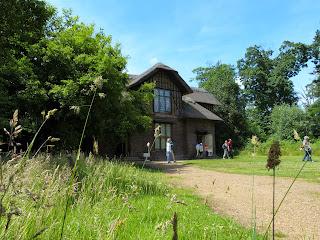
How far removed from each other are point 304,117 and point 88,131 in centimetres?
3018

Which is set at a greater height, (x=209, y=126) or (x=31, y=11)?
(x=31, y=11)

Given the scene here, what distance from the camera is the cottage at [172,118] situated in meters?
21.9

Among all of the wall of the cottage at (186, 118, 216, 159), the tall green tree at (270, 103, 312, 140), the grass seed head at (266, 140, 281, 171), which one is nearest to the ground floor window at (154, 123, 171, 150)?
the wall of the cottage at (186, 118, 216, 159)

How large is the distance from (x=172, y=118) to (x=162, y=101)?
6.28 ft

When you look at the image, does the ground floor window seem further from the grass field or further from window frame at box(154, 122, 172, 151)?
the grass field

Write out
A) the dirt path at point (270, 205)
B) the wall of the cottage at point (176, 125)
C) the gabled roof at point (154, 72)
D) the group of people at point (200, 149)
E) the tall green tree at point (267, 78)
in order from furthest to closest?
1. the tall green tree at point (267, 78)
2. the group of people at point (200, 149)
3. the wall of the cottage at point (176, 125)
4. the gabled roof at point (154, 72)
5. the dirt path at point (270, 205)

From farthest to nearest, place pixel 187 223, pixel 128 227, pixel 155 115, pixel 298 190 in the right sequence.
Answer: pixel 155 115
pixel 298 190
pixel 187 223
pixel 128 227

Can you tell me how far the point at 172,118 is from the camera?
2394 centimetres

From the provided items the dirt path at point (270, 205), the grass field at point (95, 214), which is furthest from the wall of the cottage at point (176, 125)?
the grass field at point (95, 214)

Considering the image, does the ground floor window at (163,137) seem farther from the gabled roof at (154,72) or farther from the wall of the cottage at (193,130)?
the gabled roof at (154,72)

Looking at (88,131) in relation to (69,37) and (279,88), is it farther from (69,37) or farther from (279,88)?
(279,88)

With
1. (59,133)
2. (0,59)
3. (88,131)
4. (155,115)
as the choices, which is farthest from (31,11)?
(155,115)

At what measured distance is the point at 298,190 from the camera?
273 inches

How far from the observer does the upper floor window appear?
2333 cm
